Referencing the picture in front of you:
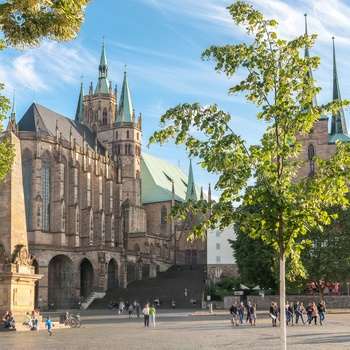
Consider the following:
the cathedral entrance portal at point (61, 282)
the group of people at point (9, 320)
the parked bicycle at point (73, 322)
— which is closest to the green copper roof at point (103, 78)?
the cathedral entrance portal at point (61, 282)

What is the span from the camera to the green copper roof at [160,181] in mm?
99812

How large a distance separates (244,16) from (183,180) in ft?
347

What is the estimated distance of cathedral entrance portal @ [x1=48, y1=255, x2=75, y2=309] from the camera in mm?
71750

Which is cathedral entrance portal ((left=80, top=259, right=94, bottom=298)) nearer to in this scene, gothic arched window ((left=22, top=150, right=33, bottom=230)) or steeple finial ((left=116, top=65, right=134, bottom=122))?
gothic arched window ((left=22, top=150, right=33, bottom=230))

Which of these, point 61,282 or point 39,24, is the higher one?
point 39,24

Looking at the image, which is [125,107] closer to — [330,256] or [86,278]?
[86,278]

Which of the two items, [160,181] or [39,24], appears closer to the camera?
[39,24]

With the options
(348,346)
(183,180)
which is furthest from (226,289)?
(183,180)

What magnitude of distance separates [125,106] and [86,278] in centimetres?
3091

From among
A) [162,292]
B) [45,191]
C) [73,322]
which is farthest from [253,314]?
[45,191]

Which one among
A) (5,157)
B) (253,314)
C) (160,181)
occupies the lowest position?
(253,314)

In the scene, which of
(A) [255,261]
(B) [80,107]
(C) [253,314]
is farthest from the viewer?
(B) [80,107]

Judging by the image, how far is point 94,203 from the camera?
269 feet

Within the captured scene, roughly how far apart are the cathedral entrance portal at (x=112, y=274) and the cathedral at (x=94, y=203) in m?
0.12
